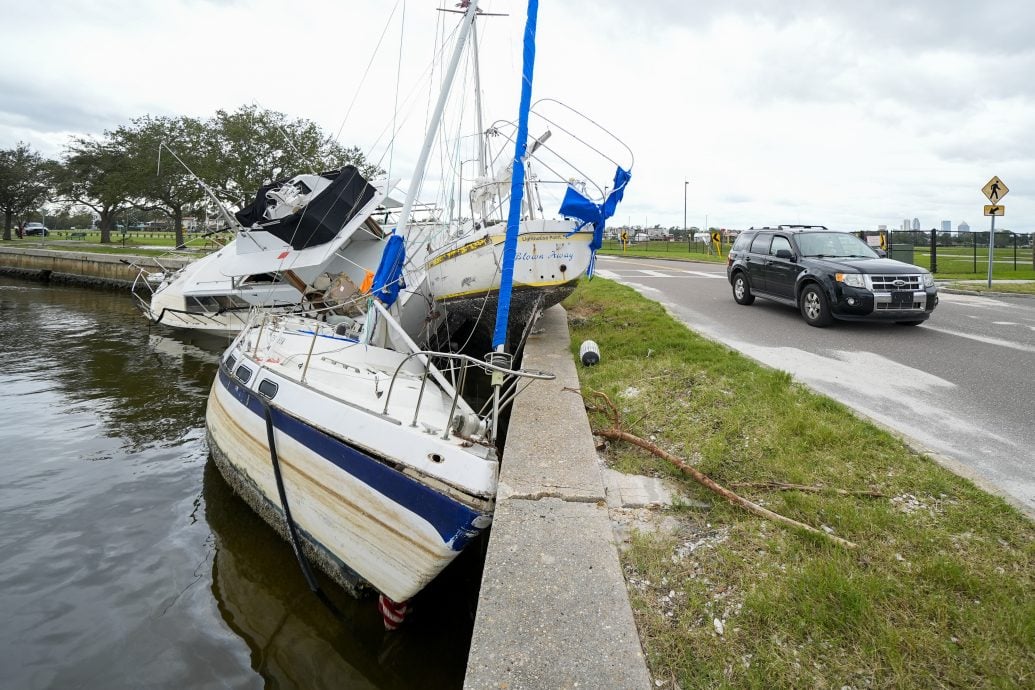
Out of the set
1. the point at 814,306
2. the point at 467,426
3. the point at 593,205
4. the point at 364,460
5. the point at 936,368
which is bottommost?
the point at 364,460

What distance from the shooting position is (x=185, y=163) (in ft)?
120

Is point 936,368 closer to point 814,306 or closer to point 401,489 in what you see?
point 814,306

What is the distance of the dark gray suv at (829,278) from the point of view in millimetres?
9547

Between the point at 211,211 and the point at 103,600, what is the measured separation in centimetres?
3889

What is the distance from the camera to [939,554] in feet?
11.2

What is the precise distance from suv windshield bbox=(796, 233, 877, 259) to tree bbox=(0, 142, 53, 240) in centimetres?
5879

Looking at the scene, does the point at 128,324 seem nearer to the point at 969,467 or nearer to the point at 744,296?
the point at 744,296

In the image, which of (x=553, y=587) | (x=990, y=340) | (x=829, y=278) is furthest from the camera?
(x=829, y=278)

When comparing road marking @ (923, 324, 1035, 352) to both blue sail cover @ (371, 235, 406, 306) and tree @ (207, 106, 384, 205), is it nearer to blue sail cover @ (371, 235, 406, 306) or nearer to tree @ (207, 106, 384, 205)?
blue sail cover @ (371, 235, 406, 306)

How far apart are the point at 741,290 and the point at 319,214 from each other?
8986mm

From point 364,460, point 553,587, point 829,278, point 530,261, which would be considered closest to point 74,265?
point 530,261

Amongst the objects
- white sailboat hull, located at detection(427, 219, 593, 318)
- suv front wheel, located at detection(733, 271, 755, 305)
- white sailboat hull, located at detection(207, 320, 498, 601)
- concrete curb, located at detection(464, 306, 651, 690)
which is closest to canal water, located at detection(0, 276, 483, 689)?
white sailboat hull, located at detection(207, 320, 498, 601)

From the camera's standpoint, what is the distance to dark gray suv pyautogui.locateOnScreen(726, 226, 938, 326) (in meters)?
9.55

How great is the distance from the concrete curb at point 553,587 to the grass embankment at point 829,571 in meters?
0.21
